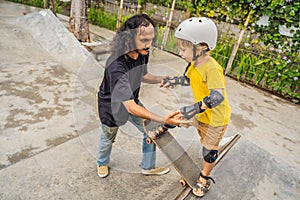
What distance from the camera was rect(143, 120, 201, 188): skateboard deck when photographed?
5.82 feet

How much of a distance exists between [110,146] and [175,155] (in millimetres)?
547

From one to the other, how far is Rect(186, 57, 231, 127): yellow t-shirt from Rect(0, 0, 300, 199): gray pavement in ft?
1.94

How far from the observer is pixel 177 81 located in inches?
69.7

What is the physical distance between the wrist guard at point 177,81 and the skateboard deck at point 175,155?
1.17 ft

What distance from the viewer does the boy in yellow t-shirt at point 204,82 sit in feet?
4.59

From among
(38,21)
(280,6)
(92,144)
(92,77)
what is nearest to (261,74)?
(280,6)

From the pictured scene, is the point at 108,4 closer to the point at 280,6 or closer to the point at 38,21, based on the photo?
the point at 38,21

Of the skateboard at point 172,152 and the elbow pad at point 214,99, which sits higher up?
the elbow pad at point 214,99

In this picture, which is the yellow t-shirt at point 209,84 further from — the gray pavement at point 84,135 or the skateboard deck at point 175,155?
the gray pavement at point 84,135

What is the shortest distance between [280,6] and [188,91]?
94.3 inches

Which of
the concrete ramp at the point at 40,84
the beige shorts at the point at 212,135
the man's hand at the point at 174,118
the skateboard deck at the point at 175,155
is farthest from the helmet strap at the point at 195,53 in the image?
the concrete ramp at the point at 40,84

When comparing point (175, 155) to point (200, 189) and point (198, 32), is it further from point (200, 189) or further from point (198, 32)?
point (198, 32)

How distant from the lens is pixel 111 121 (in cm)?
164

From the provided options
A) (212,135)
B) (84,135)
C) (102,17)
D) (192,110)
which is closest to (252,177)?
(212,135)
